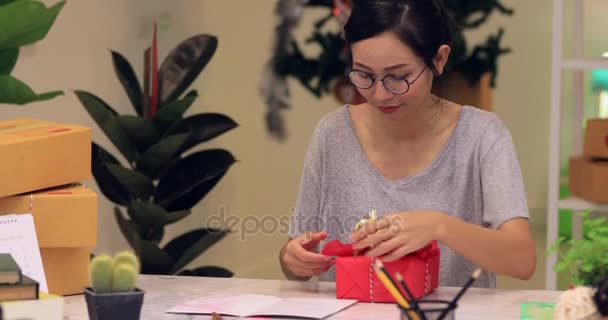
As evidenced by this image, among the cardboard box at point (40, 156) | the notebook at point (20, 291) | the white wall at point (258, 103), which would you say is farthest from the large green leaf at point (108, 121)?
the notebook at point (20, 291)

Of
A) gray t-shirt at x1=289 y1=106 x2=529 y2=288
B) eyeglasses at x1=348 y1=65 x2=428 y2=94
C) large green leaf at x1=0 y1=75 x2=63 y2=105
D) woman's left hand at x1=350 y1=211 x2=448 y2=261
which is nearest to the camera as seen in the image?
woman's left hand at x1=350 y1=211 x2=448 y2=261

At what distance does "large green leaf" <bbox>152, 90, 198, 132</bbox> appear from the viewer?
315cm

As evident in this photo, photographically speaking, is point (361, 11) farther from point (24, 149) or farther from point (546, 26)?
point (546, 26)

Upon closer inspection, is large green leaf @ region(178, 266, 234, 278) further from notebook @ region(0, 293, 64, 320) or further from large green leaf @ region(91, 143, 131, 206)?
notebook @ region(0, 293, 64, 320)

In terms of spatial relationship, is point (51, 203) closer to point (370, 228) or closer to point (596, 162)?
point (370, 228)

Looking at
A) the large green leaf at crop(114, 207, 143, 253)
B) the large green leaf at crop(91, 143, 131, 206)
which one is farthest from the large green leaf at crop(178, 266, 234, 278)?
the large green leaf at crop(91, 143, 131, 206)

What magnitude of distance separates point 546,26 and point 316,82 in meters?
1.29

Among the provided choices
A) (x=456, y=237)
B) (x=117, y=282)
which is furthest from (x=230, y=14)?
(x=117, y=282)

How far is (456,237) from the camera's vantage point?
1.95 m

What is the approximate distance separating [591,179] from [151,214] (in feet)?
4.65

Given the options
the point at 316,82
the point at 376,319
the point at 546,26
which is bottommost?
the point at 376,319

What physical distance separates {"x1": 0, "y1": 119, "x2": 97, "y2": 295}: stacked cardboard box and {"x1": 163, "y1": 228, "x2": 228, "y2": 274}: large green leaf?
51.2 inches

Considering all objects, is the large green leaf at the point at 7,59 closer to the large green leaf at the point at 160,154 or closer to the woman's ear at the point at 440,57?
the large green leaf at the point at 160,154

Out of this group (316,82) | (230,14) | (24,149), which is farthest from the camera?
(230,14)
